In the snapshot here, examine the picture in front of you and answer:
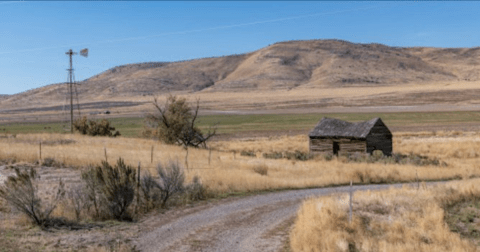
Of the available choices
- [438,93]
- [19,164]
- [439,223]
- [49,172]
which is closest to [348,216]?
[439,223]

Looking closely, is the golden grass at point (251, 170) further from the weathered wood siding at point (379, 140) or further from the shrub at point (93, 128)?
the shrub at point (93, 128)

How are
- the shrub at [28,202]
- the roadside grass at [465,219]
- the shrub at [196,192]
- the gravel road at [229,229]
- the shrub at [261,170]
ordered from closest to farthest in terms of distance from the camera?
the gravel road at [229,229]
the shrub at [28,202]
the roadside grass at [465,219]
the shrub at [196,192]
the shrub at [261,170]

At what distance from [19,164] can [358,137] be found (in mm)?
26452

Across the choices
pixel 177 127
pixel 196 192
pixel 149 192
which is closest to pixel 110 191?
pixel 149 192

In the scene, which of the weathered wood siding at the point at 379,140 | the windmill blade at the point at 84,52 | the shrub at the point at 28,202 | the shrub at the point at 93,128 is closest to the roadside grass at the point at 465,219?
the shrub at the point at 28,202

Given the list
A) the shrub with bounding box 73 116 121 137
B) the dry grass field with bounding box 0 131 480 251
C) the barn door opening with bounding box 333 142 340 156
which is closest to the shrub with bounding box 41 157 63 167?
the dry grass field with bounding box 0 131 480 251

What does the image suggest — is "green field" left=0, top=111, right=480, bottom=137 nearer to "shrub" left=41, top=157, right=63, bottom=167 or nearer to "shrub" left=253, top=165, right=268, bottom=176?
"shrub" left=41, top=157, right=63, bottom=167

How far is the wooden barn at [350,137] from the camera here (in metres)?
41.7

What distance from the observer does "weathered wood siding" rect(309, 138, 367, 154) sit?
138 feet

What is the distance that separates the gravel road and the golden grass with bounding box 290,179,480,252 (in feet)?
2.60

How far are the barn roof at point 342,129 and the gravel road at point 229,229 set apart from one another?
24375 millimetres

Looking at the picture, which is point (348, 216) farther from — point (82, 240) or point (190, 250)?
point (82, 240)

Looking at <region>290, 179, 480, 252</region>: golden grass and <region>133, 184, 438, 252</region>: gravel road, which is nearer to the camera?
<region>290, 179, 480, 252</region>: golden grass

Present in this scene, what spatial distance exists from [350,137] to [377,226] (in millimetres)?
28370
